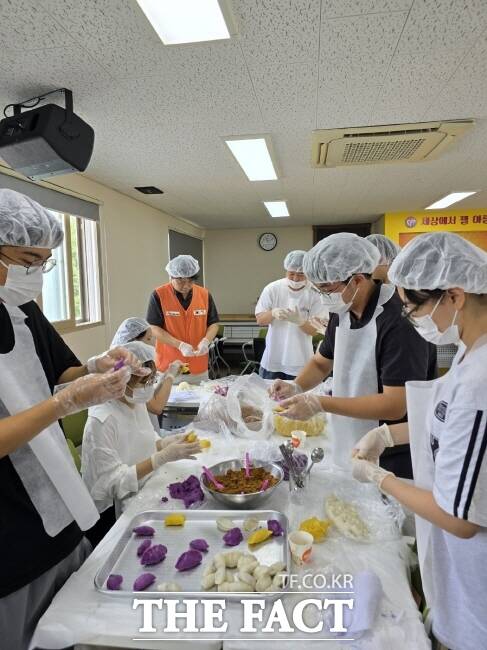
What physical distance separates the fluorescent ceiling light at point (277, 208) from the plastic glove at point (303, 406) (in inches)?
155

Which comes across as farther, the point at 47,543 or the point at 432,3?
the point at 432,3

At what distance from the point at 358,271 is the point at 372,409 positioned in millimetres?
553

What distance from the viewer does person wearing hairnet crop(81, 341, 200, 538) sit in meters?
1.47

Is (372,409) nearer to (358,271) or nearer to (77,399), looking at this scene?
(358,271)

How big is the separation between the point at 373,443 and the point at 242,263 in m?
6.78

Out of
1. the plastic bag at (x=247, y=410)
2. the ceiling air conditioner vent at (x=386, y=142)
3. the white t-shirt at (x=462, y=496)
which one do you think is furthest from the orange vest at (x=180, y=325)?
the white t-shirt at (x=462, y=496)

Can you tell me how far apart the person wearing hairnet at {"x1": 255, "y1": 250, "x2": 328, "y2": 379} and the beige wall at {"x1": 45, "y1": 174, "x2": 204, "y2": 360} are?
1.63 metres

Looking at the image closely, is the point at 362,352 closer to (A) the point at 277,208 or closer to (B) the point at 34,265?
(B) the point at 34,265

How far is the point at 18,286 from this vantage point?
1128mm

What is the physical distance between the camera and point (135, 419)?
5.68ft

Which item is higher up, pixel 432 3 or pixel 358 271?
pixel 432 3

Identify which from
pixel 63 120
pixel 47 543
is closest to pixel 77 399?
pixel 47 543

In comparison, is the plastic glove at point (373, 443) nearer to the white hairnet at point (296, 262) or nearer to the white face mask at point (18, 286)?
the white face mask at point (18, 286)

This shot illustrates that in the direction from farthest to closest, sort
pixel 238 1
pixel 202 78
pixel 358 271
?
1. pixel 202 78
2. pixel 358 271
3. pixel 238 1
